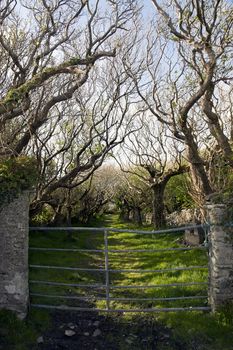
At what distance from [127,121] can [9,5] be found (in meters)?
7.36

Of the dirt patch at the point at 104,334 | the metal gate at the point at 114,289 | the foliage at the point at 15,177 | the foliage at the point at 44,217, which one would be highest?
the foliage at the point at 15,177

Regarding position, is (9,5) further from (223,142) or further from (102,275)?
(102,275)

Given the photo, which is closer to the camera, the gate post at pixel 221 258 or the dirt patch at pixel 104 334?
the dirt patch at pixel 104 334

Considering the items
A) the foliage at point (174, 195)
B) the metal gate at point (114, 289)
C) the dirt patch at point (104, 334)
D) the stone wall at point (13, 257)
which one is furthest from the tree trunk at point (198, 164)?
the foliage at point (174, 195)

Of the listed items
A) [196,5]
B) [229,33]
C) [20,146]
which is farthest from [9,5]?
[229,33]

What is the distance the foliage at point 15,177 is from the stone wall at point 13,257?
0.18m

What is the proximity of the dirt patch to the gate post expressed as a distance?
1.10 m

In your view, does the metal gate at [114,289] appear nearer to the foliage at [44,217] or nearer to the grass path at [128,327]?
A: the grass path at [128,327]

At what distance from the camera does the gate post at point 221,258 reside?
645cm

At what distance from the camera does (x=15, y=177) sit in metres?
6.59

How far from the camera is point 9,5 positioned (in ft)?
38.7

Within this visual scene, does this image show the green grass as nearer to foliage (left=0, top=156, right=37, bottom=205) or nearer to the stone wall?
the stone wall

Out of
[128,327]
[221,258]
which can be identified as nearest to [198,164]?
[221,258]

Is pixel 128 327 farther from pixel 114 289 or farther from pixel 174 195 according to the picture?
pixel 174 195
